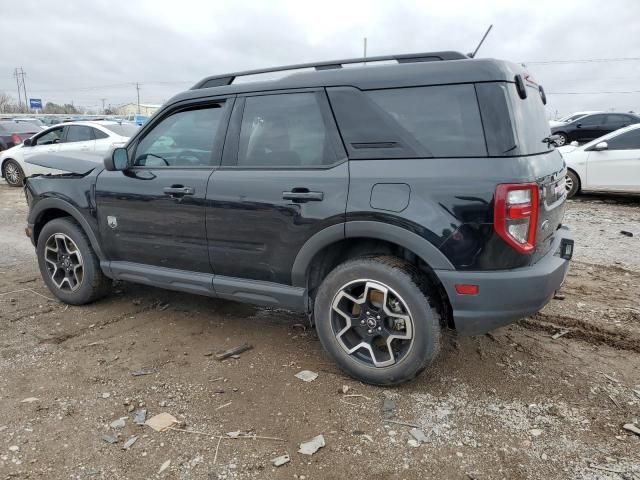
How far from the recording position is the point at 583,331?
381cm

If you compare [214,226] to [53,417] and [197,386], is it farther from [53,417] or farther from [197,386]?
[53,417]

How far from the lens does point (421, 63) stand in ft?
9.49

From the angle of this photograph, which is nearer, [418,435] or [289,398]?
[418,435]

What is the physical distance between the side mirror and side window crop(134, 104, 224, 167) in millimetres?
90

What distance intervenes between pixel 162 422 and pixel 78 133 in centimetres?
1078

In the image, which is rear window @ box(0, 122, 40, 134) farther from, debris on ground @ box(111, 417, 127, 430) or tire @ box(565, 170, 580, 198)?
debris on ground @ box(111, 417, 127, 430)

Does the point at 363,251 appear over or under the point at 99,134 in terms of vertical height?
under

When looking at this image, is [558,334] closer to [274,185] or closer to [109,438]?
[274,185]

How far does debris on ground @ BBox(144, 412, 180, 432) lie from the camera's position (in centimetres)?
275

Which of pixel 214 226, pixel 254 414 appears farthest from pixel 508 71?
pixel 254 414

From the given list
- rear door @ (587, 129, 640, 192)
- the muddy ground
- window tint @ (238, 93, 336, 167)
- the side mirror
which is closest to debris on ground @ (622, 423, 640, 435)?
the muddy ground

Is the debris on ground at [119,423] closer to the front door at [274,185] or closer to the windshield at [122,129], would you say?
the front door at [274,185]

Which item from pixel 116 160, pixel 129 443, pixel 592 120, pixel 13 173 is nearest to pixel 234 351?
pixel 129 443

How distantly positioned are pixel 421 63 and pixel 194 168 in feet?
5.73
